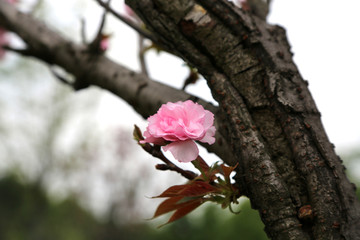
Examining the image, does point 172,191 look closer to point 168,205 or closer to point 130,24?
point 168,205

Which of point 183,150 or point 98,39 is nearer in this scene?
point 183,150

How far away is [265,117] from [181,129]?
259 millimetres

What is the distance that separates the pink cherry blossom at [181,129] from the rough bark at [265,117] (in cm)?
13

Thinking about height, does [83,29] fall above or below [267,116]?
above

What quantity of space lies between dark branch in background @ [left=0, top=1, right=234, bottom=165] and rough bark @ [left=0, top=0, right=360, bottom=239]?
0.02 metres

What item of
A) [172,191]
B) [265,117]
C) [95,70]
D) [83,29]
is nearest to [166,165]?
[172,191]

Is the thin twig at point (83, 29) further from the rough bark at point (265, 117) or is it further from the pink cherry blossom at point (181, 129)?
the pink cherry blossom at point (181, 129)

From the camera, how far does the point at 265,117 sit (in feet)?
2.97

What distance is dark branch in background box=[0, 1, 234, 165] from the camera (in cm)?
113

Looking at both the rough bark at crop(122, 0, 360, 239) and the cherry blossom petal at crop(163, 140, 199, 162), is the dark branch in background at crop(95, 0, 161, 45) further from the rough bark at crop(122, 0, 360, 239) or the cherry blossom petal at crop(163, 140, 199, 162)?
the cherry blossom petal at crop(163, 140, 199, 162)

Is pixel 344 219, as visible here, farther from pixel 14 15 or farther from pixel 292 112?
pixel 14 15

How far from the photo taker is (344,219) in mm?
781

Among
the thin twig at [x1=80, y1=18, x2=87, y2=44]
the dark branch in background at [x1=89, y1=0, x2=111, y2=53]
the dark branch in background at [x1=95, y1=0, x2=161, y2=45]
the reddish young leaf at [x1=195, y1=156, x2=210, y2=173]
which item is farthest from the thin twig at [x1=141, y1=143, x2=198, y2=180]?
the thin twig at [x1=80, y1=18, x2=87, y2=44]

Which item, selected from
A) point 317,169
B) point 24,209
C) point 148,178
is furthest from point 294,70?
point 24,209
